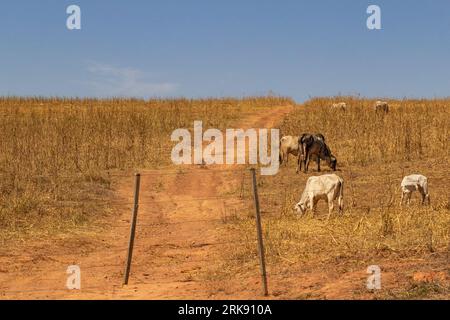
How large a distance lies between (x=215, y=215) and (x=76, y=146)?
29.6 ft

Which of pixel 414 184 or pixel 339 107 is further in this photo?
pixel 339 107

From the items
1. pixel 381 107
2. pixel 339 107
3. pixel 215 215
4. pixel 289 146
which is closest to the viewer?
pixel 215 215

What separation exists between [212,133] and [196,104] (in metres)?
8.88

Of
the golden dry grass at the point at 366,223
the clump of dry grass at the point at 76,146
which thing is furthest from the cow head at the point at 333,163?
the clump of dry grass at the point at 76,146

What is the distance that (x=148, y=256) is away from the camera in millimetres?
10883

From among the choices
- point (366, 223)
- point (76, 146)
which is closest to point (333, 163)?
point (76, 146)

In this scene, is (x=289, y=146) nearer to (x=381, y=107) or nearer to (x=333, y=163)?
(x=333, y=163)

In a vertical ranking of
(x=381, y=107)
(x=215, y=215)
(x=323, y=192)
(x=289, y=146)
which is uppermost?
(x=381, y=107)

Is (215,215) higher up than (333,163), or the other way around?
(333,163)

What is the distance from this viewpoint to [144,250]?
446 inches
